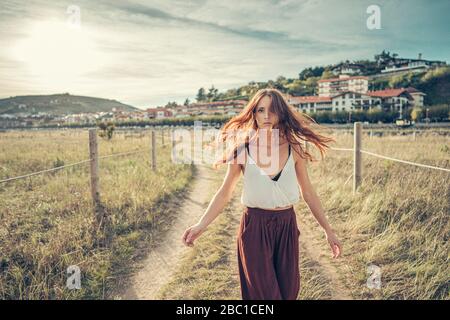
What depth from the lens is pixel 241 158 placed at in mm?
2025

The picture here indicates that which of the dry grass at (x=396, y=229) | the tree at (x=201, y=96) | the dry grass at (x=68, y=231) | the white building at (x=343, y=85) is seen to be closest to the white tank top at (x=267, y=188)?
the dry grass at (x=396, y=229)

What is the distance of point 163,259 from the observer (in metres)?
4.08

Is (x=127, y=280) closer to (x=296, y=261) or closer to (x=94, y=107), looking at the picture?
(x=296, y=261)

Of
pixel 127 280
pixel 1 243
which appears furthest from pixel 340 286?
pixel 1 243

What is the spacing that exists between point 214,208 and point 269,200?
376 millimetres

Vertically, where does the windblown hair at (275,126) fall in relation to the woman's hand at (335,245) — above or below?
above

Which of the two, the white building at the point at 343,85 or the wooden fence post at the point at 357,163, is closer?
the wooden fence post at the point at 357,163

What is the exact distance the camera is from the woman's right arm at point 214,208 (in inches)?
78.9

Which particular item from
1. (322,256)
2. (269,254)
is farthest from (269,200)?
(322,256)

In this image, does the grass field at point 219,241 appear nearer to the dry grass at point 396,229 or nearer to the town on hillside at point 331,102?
the dry grass at point 396,229

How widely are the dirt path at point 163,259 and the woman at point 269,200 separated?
5.60ft

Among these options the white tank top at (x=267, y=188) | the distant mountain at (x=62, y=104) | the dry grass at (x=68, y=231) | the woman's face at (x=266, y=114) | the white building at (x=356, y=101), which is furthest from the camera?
the white building at (x=356, y=101)

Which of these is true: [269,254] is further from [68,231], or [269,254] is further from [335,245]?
[68,231]

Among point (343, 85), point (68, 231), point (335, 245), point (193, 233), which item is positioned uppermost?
point (343, 85)
